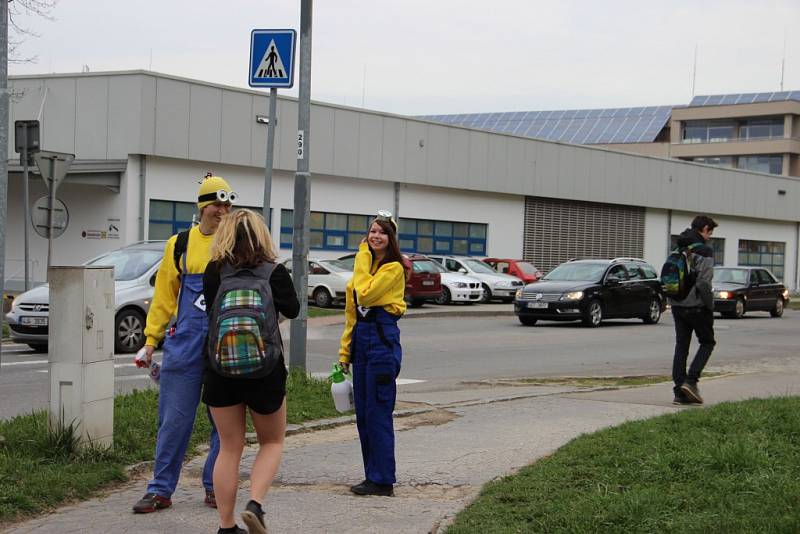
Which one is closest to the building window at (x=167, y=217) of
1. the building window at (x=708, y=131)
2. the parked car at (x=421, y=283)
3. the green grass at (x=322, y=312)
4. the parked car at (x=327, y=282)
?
the parked car at (x=327, y=282)

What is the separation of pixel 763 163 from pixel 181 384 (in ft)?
288

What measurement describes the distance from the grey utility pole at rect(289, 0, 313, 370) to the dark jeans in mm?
3860

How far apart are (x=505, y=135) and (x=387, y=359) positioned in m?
37.0

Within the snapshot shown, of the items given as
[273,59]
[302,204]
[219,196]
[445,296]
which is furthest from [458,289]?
[219,196]

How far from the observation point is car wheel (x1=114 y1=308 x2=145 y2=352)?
1683 centimetres

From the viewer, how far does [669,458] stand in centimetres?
682

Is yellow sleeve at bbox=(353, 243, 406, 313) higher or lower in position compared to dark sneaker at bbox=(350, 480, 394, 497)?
higher

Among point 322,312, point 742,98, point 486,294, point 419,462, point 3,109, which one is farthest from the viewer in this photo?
point 742,98

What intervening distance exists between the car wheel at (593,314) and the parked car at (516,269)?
11.8 m

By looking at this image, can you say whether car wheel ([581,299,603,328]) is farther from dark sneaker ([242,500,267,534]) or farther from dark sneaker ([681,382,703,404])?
dark sneaker ([242,500,267,534])

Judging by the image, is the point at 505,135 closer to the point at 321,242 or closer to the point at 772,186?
the point at 321,242

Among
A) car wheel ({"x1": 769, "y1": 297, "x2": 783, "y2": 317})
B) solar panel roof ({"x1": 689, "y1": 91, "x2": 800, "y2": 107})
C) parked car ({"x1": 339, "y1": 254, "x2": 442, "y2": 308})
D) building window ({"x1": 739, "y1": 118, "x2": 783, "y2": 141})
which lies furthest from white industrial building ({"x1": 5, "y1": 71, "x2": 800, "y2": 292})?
solar panel roof ({"x1": 689, "y1": 91, "x2": 800, "y2": 107})

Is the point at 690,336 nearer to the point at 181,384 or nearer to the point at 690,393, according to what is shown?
the point at 690,393

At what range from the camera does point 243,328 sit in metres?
5.19
